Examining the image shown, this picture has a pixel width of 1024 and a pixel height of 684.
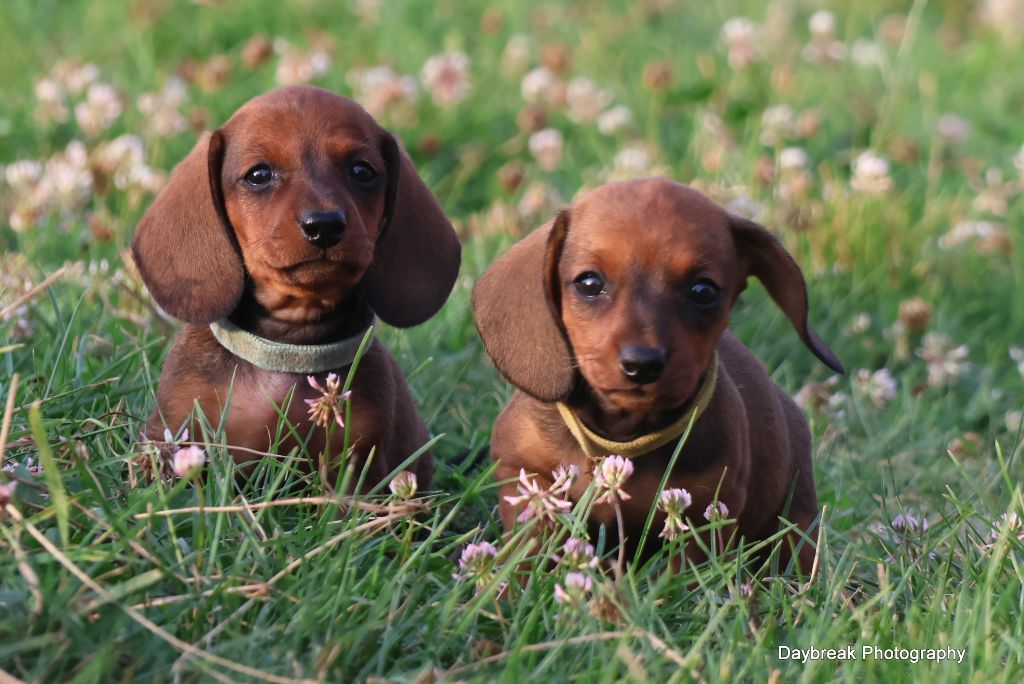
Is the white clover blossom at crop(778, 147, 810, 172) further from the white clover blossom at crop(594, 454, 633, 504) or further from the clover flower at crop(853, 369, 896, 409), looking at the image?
the white clover blossom at crop(594, 454, 633, 504)

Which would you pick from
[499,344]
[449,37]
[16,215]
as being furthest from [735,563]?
[449,37]

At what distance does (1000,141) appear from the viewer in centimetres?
862

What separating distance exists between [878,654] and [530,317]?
1.17m

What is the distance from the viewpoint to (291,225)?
371cm

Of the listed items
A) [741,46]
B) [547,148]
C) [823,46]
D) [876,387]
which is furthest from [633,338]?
[823,46]

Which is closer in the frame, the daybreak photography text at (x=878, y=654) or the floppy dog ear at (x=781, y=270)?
the daybreak photography text at (x=878, y=654)

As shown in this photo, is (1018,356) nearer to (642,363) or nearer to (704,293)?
(704,293)

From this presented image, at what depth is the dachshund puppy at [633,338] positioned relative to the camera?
3549 mm

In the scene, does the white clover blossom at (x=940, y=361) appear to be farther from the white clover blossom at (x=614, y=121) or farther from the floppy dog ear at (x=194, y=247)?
the floppy dog ear at (x=194, y=247)

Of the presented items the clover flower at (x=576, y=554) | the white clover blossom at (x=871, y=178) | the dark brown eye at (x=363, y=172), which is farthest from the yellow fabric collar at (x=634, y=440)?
the white clover blossom at (x=871, y=178)

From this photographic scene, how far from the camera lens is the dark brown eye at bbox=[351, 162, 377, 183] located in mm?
3969

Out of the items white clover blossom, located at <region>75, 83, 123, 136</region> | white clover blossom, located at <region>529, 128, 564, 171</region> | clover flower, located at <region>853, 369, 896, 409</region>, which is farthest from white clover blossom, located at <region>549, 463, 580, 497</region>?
white clover blossom, located at <region>75, 83, 123, 136</region>

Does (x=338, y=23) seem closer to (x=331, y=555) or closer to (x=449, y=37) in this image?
(x=449, y=37)

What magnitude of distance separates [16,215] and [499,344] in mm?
2818
